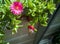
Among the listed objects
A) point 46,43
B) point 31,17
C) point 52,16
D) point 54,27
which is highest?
point 31,17

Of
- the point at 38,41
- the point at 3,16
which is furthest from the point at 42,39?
the point at 3,16

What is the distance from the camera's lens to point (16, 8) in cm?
135

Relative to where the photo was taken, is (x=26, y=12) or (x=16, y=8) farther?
(x=26, y=12)

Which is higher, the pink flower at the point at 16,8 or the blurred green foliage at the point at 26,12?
the pink flower at the point at 16,8

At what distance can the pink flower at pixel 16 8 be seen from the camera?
1318mm

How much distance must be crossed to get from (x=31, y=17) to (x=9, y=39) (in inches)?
27.9

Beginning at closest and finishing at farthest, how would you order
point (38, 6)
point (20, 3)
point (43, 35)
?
point (20, 3) < point (38, 6) < point (43, 35)

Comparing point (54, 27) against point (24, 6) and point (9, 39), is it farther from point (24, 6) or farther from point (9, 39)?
point (24, 6)

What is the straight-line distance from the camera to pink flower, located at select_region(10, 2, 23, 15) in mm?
1318

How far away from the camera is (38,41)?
2.21 meters

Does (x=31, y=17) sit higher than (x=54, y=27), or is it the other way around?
(x=31, y=17)

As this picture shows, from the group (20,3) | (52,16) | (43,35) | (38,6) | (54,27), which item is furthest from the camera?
(54,27)

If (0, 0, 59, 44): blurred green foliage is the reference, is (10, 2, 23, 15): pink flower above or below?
above

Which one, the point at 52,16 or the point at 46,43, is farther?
the point at 46,43
